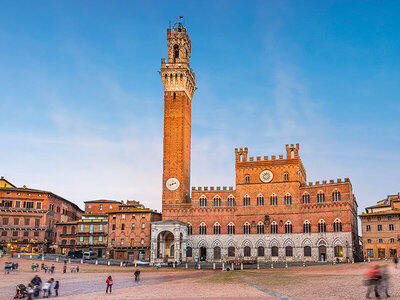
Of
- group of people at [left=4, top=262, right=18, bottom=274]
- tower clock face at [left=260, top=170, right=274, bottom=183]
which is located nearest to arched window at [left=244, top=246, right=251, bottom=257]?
tower clock face at [left=260, top=170, right=274, bottom=183]

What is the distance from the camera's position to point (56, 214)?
89312mm

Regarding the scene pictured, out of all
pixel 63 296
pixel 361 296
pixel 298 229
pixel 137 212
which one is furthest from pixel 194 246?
pixel 361 296

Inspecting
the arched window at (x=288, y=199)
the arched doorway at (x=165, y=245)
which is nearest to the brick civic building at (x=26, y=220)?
the arched doorway at (x=165, y=245)

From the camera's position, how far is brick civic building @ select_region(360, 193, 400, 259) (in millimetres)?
66938

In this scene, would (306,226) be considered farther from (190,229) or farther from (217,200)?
(190,229)

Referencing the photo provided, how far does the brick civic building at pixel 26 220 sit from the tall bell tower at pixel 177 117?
25699mm

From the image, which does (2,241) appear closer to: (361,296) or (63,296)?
(63,296)

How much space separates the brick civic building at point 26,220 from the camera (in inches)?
3125

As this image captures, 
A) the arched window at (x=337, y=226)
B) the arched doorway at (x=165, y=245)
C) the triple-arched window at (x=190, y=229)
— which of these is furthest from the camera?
the triple-arched window at (x=190, y=229)

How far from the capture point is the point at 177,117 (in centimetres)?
7931

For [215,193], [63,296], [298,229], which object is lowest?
[63,296]

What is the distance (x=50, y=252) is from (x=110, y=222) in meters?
16.4

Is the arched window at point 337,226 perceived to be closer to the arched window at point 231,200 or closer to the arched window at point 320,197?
the arched window at point 320,197

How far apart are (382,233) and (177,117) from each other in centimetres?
4086
